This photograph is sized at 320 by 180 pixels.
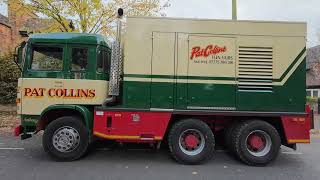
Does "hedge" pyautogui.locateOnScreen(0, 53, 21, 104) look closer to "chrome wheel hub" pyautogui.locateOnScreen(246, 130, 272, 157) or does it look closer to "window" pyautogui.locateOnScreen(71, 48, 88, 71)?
"window" pyautogui.locateOnScreen(71, 48, 88, 71)

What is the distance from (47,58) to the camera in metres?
8.86

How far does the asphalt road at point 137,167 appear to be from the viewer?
7527 mm

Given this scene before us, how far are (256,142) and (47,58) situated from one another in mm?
4945

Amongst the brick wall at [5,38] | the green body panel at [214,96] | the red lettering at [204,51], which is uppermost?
the brick wall at [5,38]

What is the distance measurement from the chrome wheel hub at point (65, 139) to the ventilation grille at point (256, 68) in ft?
12.4

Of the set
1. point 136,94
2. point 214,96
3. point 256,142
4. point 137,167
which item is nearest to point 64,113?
point 136,94

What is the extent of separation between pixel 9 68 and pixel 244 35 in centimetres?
1763

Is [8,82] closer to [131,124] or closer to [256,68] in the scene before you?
[131,124]

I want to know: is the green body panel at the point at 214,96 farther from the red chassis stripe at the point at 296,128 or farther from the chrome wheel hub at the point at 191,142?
Result: the chrome wheel hub at the point at 191,142

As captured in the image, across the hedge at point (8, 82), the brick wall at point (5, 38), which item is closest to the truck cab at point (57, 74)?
the hedge at point (8, 82)

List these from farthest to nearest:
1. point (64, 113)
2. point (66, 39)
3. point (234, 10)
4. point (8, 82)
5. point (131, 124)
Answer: point (8, 82)
point (234, 10)
point (64, 113)
point (66, 39)
point (131, 124)

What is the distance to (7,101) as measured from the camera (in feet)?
74.5

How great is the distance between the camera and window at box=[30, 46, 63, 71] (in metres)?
8.77

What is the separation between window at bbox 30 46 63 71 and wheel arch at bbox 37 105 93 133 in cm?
87
